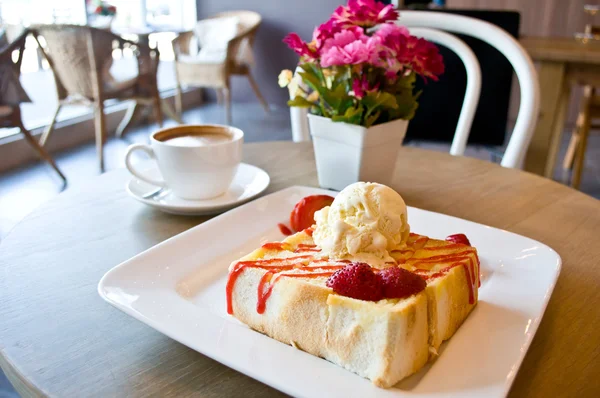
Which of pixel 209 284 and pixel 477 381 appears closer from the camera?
pixel 477 381

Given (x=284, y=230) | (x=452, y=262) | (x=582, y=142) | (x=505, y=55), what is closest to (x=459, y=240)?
(x=452, y=262)

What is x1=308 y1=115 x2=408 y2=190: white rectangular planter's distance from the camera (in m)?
1.00

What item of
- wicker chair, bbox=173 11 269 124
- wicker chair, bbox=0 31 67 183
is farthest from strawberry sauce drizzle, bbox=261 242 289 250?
wicker chair, bbox=173 11 269 124

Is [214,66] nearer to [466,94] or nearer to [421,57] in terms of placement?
[466,94]

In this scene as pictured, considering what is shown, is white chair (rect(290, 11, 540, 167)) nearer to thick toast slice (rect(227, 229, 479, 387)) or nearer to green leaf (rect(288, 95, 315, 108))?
green leaf (rect(288, 95, 315, 108))

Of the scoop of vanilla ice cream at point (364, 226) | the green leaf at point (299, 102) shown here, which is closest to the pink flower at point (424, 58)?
the green leaf at point (299, 102)

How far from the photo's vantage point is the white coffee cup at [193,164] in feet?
3.06

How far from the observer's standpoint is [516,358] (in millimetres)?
541

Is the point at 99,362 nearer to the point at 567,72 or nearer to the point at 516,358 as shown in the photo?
the point at 516,358

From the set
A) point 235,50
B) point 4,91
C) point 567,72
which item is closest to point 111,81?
point 4,91

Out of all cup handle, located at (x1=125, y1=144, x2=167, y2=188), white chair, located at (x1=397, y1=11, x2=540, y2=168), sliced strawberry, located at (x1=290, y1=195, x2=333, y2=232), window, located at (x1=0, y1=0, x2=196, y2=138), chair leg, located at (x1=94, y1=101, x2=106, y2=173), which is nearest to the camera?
sliced strawberry, located at (x1=290, y1=195, x2=333, y2=232)

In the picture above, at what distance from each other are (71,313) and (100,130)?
3274 mm

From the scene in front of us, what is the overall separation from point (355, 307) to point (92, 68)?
133 inches

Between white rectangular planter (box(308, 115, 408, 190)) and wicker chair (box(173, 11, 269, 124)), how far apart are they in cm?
382
